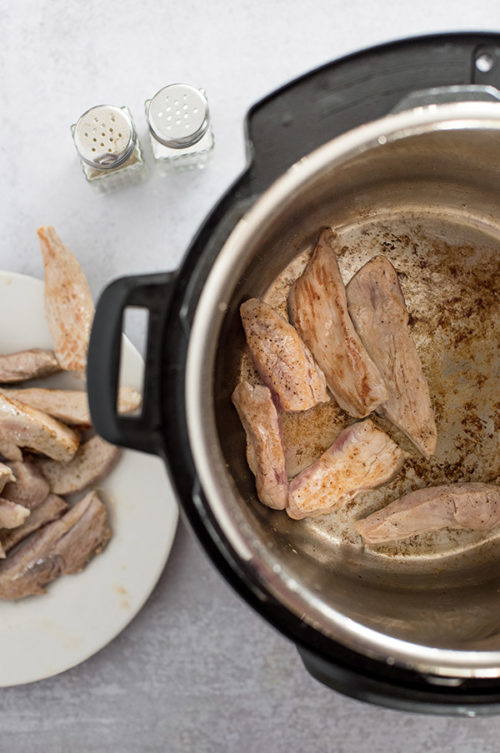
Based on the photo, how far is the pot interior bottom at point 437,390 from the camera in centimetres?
118

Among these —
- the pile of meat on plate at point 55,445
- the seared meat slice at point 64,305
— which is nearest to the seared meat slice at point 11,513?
the pile of meat on plate at point 55,445

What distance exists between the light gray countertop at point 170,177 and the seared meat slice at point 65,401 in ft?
0.51

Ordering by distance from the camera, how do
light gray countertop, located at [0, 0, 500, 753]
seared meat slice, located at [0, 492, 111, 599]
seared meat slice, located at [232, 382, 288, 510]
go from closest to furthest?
seared meat slice, located at [232, 382, 288, 510], seared meat slice, located at [0, 492, 111, 599], light gray countertop, located at [0, 0, 500, 753]

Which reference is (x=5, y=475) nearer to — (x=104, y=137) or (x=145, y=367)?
(x=145, y=367)

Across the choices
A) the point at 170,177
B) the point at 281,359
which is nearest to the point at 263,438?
the point at 281,359

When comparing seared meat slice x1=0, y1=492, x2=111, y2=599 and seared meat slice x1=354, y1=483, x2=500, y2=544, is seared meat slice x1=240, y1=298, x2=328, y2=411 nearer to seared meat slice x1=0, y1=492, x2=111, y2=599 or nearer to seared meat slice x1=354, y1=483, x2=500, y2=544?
seared meat slice x1=354, y1=483, x2=500, y2=544

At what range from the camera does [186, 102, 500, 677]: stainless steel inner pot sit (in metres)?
0.80

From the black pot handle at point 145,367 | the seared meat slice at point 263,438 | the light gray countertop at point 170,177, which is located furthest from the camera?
the light gray countertop at point 170,177

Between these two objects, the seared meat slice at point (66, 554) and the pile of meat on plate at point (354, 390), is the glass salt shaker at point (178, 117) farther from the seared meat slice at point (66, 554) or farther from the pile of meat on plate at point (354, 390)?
the seared meat slice at point (66, 554)

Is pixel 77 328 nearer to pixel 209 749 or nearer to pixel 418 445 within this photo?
pixel 418 445

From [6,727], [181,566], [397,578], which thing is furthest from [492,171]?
[6,727]

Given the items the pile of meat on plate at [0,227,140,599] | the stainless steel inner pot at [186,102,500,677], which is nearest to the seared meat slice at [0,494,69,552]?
the pile of meat on plate at [0,227,140,599]

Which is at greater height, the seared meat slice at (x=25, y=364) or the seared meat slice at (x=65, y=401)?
the seared meat slice at (x=25, y=364)

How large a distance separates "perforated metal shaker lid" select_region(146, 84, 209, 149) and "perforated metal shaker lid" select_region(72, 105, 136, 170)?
53 mm
